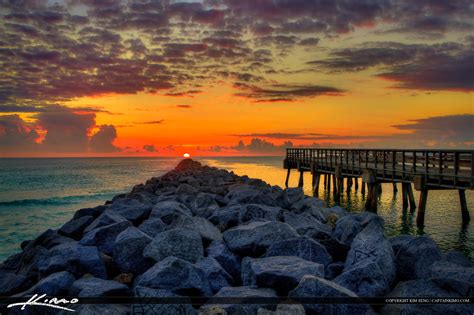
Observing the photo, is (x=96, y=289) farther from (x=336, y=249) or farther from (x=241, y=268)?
(x=336, y=249)

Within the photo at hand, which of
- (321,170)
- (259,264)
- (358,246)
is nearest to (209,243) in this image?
(259,264)

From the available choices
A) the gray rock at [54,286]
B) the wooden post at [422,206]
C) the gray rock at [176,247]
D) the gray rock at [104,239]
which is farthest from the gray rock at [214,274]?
the wooden post at [422,206]

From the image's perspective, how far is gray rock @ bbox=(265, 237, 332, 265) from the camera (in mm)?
6148

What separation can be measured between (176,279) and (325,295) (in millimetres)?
1896

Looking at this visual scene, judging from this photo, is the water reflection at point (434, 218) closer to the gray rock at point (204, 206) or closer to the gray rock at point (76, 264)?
the gray rock at point (204, 206)

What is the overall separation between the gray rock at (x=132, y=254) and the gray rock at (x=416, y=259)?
4.05 meters

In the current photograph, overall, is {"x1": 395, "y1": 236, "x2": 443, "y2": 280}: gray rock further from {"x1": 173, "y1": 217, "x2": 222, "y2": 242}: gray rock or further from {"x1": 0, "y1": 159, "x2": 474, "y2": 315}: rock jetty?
{"x1": 173, "y1": 217, "x2": 222, "y2": 242}: gray rock

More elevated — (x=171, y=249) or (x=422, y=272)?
(x=171, y=249)

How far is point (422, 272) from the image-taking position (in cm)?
616

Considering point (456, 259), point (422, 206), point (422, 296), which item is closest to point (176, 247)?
point (422, 296)

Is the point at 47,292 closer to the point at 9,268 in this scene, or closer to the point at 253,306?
the point at 253,306

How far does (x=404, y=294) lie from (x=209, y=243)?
11.5 feet

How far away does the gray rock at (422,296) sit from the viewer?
4559 mm

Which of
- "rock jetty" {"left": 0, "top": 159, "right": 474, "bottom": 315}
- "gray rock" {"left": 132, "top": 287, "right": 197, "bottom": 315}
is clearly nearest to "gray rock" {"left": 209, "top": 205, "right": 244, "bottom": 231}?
"rock jetty" {"left": 0, "top": 159, "right": 474, "bottom": 315}
